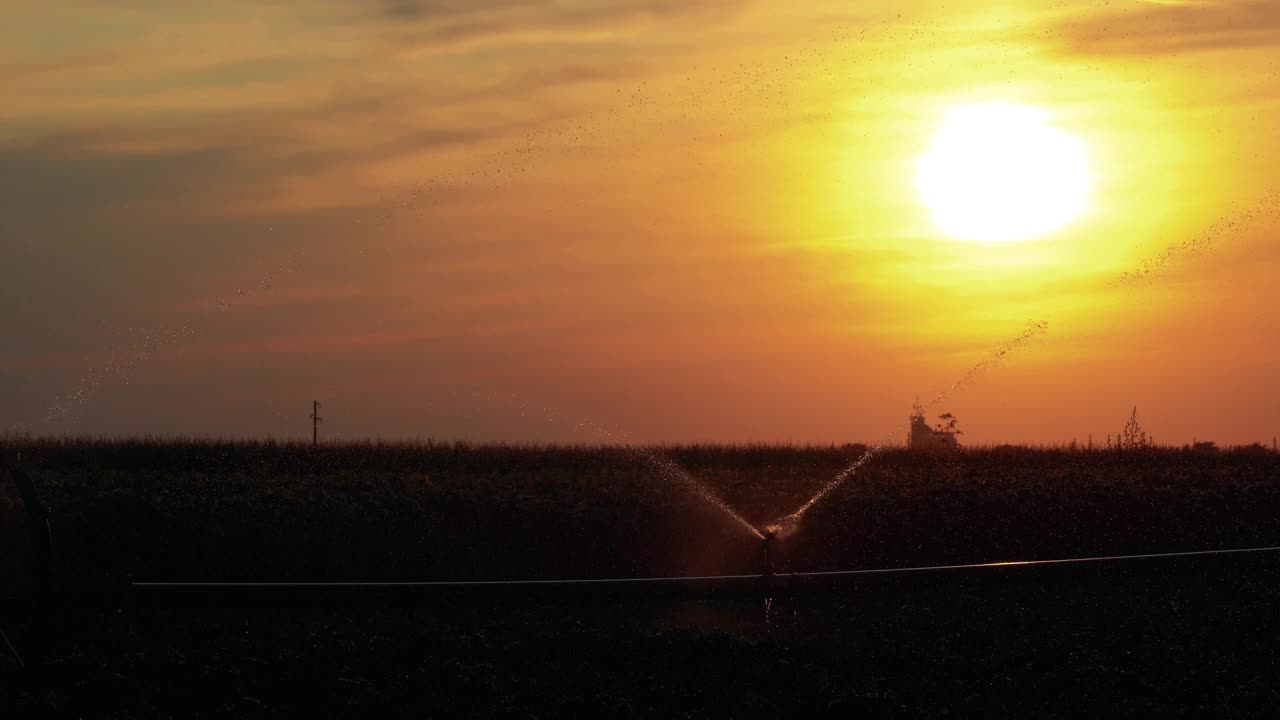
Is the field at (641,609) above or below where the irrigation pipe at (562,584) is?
below

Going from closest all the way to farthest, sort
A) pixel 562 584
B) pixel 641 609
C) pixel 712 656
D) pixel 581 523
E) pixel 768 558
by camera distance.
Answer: pixel 712 656, pixel 562 584, pixel 768 558, pixel 641 609, pixel 581 523

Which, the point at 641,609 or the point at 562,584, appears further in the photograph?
the point at 641,609

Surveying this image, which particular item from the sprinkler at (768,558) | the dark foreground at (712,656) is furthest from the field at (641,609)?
the sprinkler at (768,558)

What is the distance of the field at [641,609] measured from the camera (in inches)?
439

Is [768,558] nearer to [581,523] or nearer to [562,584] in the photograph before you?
[562,584]

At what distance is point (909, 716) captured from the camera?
1073 centimetres

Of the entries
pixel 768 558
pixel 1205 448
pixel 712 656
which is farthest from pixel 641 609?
pixel 1205 448

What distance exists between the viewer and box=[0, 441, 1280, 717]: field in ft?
36.6

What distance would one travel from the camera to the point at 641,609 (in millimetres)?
15328

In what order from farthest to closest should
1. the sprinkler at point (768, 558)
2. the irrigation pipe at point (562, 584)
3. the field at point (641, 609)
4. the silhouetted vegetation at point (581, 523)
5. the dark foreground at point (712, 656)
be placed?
the silhouetted vegetation at point (581, 523) < the sprinkler at point (768, 558) < the irrigation pipe at point (562, 584) < the field at point (641, 609) < the dark foreground at point (712, 656)

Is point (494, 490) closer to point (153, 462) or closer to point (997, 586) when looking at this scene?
point (997, 586)

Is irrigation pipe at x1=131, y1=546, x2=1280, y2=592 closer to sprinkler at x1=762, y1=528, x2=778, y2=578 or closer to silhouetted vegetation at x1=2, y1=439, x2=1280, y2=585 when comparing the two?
sprinkler at x1=762, y1=528, x2=778, y2=578

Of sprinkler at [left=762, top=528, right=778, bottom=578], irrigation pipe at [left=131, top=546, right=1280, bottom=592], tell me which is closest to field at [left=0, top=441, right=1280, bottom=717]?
irrigation pipe at [left=131, top=546, right=1280, bottom=592]

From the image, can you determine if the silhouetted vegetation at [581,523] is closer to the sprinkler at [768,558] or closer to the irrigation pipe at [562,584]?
the irrigation pipe at [562,584]
